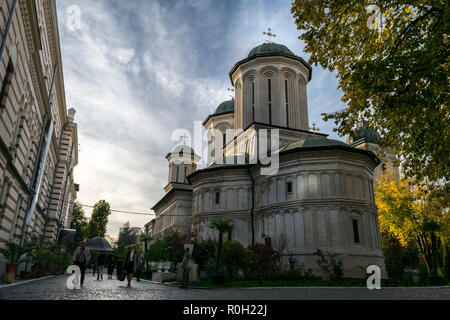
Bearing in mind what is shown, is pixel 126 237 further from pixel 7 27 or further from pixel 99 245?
pixel 7 27

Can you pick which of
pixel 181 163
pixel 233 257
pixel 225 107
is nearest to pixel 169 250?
pixel 233 257

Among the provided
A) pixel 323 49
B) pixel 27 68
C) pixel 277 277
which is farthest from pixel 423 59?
pixel 277 277

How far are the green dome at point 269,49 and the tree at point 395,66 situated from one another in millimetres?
24467

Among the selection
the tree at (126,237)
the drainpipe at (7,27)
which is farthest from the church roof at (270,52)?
the tree at (126,237)

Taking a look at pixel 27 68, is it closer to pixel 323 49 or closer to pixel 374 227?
pixel 323 49

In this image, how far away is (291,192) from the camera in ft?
77.8

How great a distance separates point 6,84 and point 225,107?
32583 mm

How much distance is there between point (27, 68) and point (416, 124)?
13.3 metres

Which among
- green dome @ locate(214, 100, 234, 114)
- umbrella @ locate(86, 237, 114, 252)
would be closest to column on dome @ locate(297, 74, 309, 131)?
green dome @ locate(214, 100, 234, 114)

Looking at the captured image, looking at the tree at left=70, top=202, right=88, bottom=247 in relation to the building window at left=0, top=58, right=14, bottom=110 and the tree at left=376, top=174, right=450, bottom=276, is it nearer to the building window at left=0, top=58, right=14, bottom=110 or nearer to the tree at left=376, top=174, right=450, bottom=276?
the tree at left=376, top=174, right=450, bottom=276

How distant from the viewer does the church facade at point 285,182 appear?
21953mm

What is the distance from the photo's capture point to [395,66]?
7449 mm

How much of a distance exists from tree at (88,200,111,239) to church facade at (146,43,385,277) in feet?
85.0

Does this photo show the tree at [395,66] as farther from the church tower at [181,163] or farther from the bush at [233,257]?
the church tower at [181,163]
